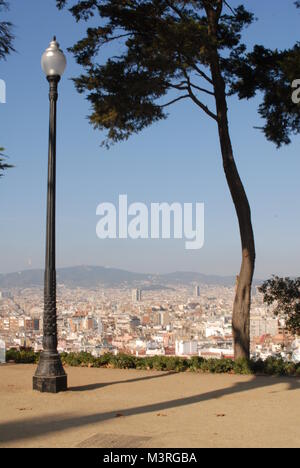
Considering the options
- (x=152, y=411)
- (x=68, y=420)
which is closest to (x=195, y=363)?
(x=152, y=411)

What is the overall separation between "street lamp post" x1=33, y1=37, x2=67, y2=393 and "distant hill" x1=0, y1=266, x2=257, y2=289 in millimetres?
42338

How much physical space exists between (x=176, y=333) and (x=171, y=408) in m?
14.4

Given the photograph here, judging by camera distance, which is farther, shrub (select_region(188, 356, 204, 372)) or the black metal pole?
shrub (select_region(188, 356, 204, 372))

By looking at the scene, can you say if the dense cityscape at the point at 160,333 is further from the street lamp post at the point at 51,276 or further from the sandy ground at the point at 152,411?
the sandy ground at the point at 152,411

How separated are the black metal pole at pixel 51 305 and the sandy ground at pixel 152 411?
10.1 inches

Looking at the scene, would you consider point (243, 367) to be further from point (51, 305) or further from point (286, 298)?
point (51, 305)

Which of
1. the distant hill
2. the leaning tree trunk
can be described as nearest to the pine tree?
the leaning tree trunk

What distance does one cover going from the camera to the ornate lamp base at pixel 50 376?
879 cm

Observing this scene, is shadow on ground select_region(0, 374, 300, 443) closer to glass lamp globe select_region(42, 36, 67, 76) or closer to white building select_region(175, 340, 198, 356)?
glass lamp globe select_region(42, 36, 67, 76)

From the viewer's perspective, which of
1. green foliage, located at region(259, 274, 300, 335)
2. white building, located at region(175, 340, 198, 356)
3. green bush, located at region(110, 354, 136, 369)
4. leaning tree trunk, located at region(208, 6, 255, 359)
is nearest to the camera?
green bush, located at region(110, 354, 136, 369)

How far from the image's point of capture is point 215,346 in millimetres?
17844

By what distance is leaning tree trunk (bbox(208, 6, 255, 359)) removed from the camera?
1330 centimetres

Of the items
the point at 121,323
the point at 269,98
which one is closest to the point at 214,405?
the point at 269,98

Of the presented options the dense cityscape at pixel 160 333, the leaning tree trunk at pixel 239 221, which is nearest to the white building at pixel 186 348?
the dense cityscape at pixel 160 333
